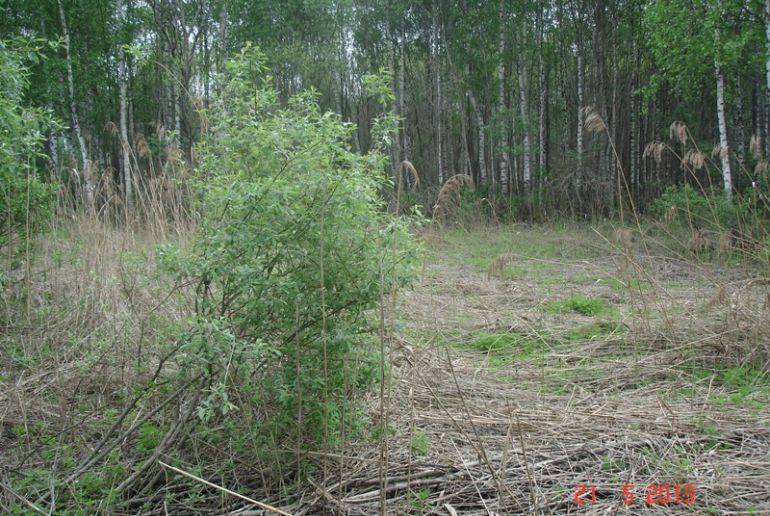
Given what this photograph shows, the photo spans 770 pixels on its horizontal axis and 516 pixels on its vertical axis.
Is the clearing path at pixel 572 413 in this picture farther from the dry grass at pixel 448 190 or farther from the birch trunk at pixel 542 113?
the birch trunk at pixel 542 113

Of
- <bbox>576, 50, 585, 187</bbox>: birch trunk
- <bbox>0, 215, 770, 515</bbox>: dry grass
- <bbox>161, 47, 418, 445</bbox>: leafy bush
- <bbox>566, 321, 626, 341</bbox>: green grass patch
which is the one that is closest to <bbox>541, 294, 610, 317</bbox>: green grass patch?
<bbox>0, 215, 770, 515</bbox>: dry grass

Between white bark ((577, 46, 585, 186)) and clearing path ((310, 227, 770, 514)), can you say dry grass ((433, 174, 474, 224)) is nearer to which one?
clearing path ((310, 227, 770, 514))

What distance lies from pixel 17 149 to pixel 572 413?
154 inches

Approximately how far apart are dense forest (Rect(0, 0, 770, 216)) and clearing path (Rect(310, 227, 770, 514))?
7872 millimetres

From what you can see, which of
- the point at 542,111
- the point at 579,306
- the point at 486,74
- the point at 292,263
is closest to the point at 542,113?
the point at 542,111

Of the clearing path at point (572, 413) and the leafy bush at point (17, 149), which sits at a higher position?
the leafy bush at point (17, 149)

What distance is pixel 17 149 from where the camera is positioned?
387 cm

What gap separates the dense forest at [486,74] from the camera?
13211 millimetres

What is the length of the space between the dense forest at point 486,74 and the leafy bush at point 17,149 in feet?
24.6

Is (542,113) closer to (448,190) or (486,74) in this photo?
(486,74)

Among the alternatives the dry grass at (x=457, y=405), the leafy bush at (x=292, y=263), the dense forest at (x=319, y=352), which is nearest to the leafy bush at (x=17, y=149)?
the dense forest at (x=319, y=352)

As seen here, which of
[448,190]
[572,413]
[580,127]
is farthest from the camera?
[580,127]

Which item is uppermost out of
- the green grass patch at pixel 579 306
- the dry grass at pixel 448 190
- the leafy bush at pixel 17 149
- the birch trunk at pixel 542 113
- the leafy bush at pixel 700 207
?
the birch trunk at pixel 542 113

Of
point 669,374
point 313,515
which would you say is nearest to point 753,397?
point 669,374
